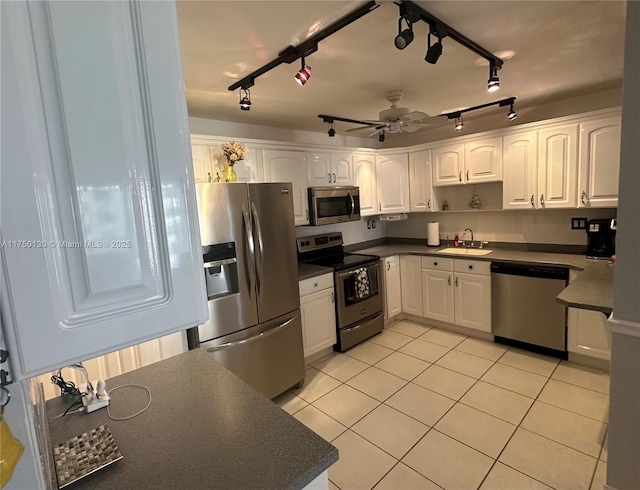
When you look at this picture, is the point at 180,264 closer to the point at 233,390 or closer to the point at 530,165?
the point at 233,390

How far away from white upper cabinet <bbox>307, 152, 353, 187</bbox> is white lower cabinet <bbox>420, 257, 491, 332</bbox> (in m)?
1.38

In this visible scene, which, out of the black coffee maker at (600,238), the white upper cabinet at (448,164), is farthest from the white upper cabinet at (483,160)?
the black coffee maker at (600,238)

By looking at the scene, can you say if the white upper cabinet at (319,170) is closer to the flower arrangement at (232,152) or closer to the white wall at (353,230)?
the white wall at (353,230)

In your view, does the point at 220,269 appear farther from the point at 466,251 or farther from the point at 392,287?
the point at 466,251

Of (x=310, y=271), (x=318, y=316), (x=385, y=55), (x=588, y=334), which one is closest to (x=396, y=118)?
(x=385, y=55)

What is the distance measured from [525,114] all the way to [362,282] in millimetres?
2540

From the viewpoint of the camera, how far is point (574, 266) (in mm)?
2881

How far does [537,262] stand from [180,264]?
3395mm

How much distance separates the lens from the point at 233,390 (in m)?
1.31

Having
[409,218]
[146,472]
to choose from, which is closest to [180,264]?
[146,472]

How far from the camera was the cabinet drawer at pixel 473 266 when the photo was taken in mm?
3443

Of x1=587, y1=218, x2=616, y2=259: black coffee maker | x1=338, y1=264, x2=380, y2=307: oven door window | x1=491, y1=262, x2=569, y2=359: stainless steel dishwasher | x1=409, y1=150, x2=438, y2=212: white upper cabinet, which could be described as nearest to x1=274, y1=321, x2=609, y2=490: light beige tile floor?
x1=491, y1=262, x2=569, y2=359: stainless steel dishwasher

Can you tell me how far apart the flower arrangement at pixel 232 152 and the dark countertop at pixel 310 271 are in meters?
1.17

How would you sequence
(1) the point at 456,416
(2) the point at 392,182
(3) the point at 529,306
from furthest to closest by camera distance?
1. (2) the point at 392,182
2. (3) the point at 529,306
3. (1) the point at 456,416
